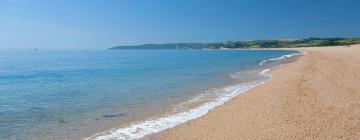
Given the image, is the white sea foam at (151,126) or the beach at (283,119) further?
the white sea foam at (151,126)

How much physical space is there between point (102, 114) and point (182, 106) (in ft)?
12.7

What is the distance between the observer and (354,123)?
9852 millimetres

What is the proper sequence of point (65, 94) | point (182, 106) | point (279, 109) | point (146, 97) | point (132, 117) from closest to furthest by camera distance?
point (279, 109), point (132, 117), point (182, 106), point (146, 97), point (65, 94)

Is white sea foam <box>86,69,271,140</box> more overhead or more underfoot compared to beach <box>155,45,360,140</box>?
more underfoot

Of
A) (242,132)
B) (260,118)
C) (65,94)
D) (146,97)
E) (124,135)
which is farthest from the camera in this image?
(65,94)

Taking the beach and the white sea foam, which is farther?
the white sea foam

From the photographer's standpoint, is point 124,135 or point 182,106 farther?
point 182,106

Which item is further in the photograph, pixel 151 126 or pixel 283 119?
pixel 151 126

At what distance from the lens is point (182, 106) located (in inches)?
609

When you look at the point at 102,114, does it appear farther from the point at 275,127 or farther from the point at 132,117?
the point at 275,127

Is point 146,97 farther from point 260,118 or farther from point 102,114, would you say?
point 260,118

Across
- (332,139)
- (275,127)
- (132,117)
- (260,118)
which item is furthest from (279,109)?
(132,117)

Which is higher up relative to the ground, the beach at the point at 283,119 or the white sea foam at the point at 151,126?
the beach at the point at 283,119

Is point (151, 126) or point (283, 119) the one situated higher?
point (283, 119)
